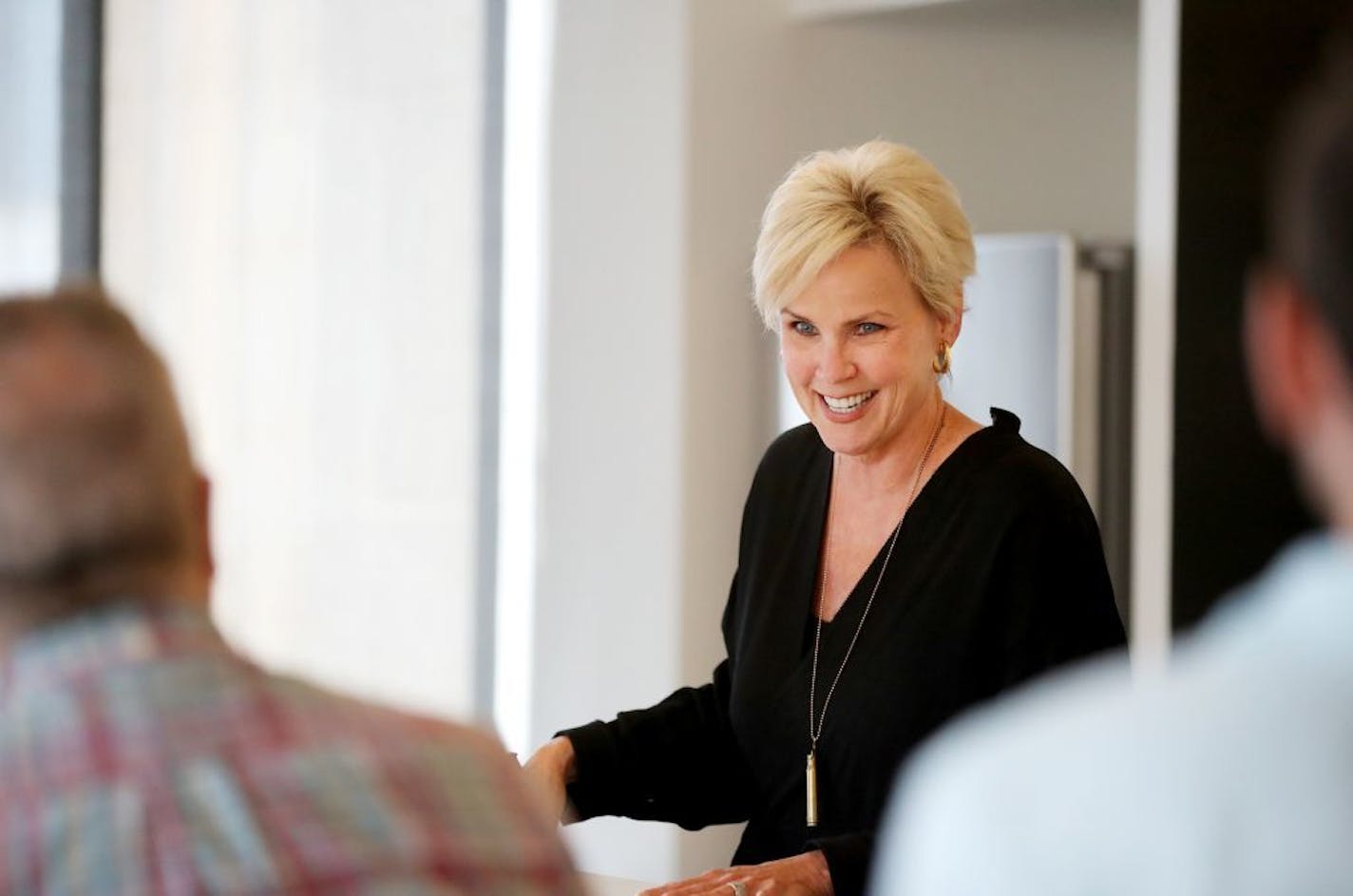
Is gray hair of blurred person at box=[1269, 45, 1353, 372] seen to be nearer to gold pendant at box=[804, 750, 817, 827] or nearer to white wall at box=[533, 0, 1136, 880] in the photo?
gold pendant at box=[804, 750, 817, 827]

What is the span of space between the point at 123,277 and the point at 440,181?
2.69ft

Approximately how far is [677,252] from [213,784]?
3096mm

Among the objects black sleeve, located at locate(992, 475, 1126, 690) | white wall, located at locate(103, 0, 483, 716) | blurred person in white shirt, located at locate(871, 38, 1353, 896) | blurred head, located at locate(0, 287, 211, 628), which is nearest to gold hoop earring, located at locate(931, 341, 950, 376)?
black sleeve, located at locate(992, 475, 1126, 690)

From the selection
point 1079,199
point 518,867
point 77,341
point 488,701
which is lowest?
point 488,701

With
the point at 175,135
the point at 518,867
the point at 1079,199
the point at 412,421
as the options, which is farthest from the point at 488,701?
the point at 518,867

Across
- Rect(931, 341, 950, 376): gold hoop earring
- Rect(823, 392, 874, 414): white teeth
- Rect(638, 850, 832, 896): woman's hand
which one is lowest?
Rect(638, 850, 832, 896): woman's hand

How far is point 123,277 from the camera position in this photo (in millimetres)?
3982

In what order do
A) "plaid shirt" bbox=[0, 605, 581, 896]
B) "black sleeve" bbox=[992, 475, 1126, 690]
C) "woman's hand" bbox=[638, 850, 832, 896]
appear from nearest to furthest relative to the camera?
"plaid shirt" bbox=[0, 605, 581, 896], "woman's hand" bbox=[638, 850, 832, 896], "black sleeve" bbox=[992, 475, 1126, 690]

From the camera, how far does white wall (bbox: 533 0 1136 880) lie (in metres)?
4.05

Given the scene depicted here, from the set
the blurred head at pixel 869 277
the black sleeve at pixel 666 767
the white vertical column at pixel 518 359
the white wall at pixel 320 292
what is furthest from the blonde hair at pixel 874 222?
the white vertical column at pixel 518 359

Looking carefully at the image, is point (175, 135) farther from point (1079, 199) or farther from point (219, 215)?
point (1079, 199)

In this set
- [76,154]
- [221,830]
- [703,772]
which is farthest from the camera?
[76,154]

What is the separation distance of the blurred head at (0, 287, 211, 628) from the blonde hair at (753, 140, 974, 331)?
132cm

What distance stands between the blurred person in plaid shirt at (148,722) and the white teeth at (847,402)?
1.30m
